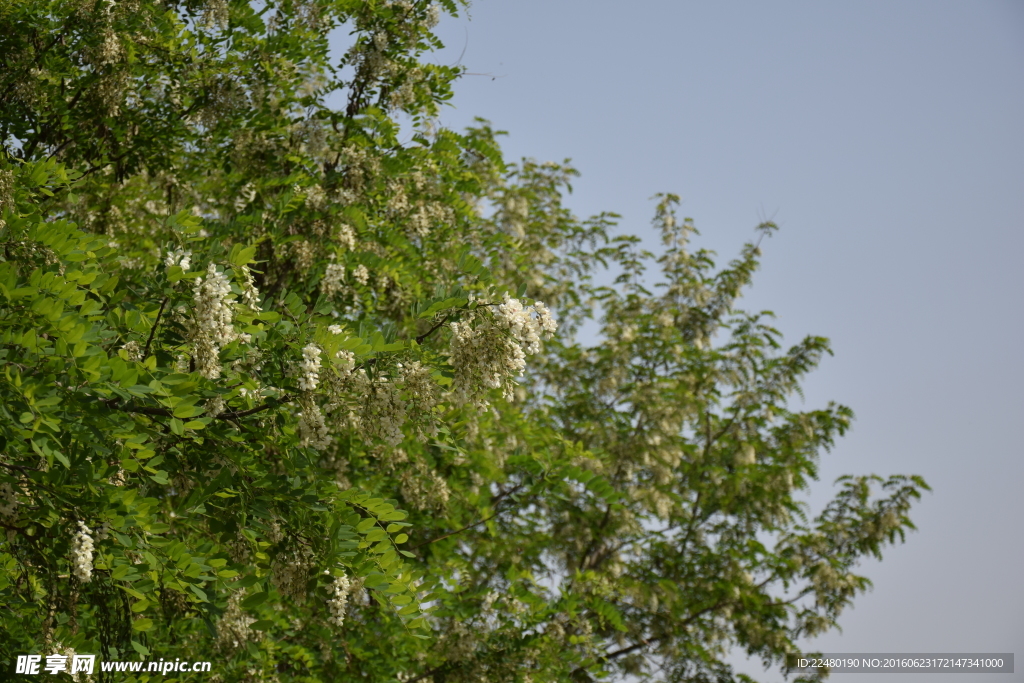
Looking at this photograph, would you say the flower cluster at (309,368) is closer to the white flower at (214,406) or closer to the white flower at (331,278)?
the white flower at (214,406)

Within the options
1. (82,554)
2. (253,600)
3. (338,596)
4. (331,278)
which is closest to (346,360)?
(253,600)

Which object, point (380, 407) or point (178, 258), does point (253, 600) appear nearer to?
point (380, 407)

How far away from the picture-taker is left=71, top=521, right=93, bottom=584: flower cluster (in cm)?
323

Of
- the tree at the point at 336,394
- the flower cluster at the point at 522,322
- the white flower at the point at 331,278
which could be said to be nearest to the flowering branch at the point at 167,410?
the tree at the point at 336,394

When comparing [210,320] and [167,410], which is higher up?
[210,320]

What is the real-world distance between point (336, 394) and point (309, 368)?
0.73 ft

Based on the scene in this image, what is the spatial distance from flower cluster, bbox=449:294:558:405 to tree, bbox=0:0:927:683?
0.6 inches

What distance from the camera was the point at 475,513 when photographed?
312 inches

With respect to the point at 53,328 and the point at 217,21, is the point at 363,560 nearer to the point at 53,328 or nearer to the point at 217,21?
the point at 53,328

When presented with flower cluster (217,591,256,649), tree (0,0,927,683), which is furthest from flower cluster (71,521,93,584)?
flower cluster (217,591,256,649)

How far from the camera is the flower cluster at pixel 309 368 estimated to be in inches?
137

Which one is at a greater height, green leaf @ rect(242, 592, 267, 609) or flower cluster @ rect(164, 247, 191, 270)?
flower cluster @ rect(164, 247, 191, 270)

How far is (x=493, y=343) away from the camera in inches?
137

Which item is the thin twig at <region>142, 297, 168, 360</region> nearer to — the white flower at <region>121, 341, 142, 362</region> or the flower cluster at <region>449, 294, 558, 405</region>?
the white flower at <region>121, 341, 142, 362</region>
